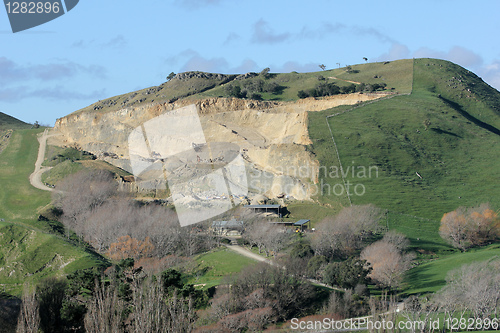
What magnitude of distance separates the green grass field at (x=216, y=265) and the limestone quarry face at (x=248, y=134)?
19560 millimetres

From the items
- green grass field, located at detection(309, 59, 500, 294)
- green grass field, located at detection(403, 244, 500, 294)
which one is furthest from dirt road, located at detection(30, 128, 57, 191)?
green grass field, located at detection(403, 244, 500, 294)

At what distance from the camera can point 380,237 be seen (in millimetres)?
64812

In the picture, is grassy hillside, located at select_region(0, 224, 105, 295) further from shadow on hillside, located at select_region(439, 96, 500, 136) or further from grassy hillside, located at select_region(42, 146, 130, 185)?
shadow on hillside, located at select_region(439, 96, 500, 136)

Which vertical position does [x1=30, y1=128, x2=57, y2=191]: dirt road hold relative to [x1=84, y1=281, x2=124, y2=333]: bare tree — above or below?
above

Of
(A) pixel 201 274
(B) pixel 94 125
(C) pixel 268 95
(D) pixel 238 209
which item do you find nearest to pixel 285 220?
(D) pixel 238 209

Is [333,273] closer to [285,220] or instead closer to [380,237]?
[380,237]

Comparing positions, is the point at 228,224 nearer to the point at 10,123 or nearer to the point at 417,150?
the point at 417,150

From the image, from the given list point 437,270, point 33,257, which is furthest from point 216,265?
point 437,270

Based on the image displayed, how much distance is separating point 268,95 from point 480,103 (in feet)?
139

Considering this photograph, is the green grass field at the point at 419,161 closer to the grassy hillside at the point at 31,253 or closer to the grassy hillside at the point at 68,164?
the grassy hillside at the point at 31,253

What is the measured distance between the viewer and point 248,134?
4316 inches

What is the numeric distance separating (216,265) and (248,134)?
51971mm

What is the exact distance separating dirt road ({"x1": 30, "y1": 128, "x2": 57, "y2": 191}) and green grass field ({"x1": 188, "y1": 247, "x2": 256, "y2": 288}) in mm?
40315

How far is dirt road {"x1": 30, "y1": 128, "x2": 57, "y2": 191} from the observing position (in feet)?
316
